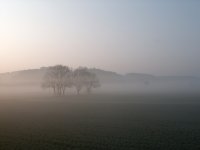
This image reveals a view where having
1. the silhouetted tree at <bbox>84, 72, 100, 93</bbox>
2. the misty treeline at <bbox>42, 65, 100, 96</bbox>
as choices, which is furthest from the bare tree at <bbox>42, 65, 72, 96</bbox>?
the silhouetted tree at <bbox>84, 72, 100, 93</bbox>

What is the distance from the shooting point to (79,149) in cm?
2680

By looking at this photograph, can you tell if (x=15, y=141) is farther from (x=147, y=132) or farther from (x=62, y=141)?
(x=147, y=132)

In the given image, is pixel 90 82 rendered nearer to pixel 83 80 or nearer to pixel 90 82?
pixel 90 82

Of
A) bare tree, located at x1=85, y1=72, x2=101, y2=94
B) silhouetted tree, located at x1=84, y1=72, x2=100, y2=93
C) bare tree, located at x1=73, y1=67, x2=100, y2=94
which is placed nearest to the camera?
bare tree, located at x1=73, y1=67, x2=100, y2=94

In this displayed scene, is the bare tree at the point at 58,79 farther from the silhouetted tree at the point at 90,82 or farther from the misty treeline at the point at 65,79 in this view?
the silhouetted tree at the point at 90,82

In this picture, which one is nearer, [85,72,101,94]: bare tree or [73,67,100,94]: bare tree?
[73,67,100,94]: bare tree

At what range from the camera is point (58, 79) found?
410 ft

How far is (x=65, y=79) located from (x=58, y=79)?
302 centimetres

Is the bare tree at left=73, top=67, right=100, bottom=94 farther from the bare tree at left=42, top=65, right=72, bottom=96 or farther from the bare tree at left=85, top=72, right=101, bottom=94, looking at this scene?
the bare tree at left=42, top=65, right=72, bottom=96

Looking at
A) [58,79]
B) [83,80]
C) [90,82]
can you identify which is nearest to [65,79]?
[58,79]

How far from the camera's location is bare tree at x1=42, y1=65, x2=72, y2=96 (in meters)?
123

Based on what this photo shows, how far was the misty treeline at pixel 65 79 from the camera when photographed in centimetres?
12381

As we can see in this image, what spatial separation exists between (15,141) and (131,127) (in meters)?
15.7

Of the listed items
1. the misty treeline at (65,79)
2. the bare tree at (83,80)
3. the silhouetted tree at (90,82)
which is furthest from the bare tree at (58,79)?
the silhouetted tree at (90,82)
